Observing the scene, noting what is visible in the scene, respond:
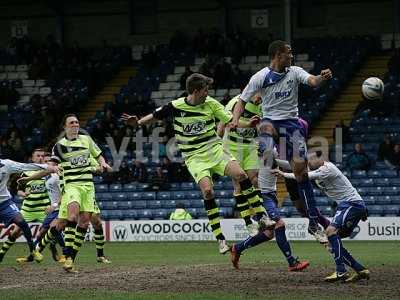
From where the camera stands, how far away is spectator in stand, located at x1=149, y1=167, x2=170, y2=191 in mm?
35781

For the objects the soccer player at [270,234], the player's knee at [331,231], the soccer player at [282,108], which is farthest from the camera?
the soccer player at [270,234]

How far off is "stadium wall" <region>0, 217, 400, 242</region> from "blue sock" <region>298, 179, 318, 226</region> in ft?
47.4

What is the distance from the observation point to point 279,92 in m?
16.3

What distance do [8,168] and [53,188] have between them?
4.22 meters

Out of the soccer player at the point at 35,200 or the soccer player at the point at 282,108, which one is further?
the soccer player at the point at 35,200

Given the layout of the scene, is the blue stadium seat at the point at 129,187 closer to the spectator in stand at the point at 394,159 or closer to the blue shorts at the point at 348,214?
the spectator in stand at the point at 394,159

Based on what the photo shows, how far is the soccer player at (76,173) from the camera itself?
Result: 1933 cm

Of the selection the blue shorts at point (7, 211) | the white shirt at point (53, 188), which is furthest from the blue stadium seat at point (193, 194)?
the blue shorts at point (7, 211)

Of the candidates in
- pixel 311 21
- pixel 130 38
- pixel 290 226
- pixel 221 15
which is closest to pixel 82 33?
pixel 130 38

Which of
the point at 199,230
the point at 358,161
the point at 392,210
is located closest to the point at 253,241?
the point at 199,230

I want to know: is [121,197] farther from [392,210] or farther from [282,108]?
[282,108]

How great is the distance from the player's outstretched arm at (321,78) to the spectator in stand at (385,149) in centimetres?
1809

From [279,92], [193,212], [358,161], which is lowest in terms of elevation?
[193,212]

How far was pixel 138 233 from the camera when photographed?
33250mm
